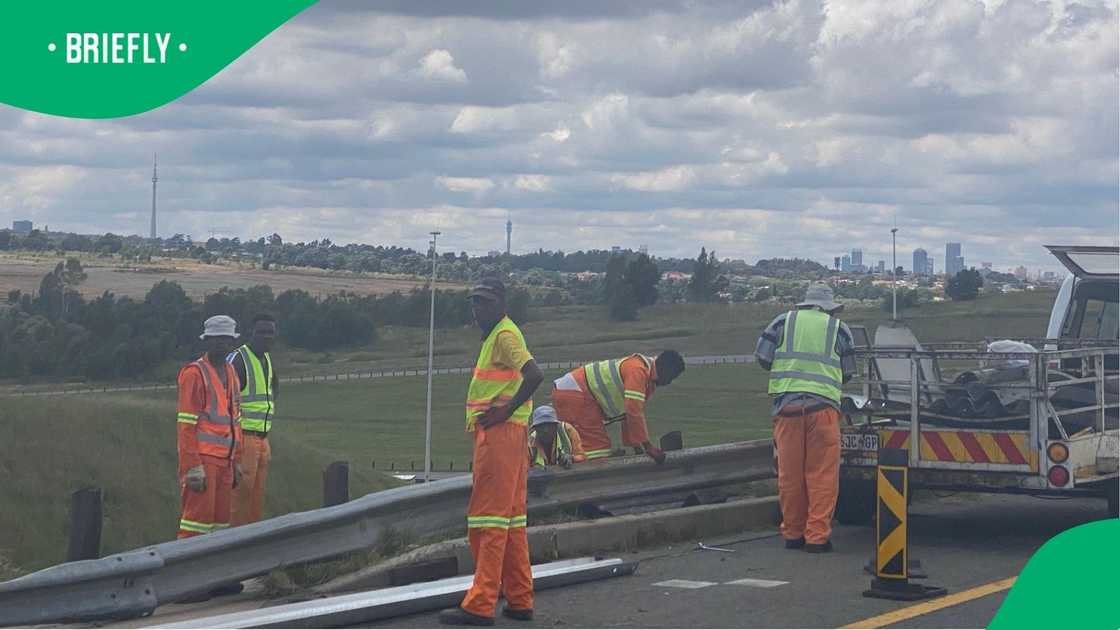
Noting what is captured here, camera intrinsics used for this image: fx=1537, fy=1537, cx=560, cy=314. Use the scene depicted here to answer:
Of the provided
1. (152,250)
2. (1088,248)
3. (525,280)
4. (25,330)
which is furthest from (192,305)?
(1088,248)

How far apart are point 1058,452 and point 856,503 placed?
1.83m

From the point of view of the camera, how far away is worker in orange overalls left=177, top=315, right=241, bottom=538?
A: 1034 cm

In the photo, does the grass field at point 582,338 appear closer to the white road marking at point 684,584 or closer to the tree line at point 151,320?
the tree line at point 151,320

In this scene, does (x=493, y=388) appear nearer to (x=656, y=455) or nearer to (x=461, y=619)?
(x=461, y=619)

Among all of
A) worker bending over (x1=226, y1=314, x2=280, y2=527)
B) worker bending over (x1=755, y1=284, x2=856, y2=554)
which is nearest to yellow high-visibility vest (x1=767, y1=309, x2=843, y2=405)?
worker bending over (x1=755, y1=284, x2=856, y2=554)

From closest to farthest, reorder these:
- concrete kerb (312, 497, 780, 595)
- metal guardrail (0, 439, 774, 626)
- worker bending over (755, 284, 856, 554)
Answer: metal guardrail (0, 439, 774, 626)
concrete kerb (312, 497, 780, 595)
worker bending over (755, 284, 856, 554)

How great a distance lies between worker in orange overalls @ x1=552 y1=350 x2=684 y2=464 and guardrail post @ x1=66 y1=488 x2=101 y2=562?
4798mm

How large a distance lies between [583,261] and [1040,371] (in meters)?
113

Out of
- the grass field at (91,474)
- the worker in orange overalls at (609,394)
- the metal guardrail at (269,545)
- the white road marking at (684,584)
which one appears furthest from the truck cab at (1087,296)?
the grass field at (91,474)

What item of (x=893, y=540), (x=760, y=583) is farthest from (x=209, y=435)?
(x=893, y=540)

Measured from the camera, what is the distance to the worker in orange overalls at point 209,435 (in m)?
10.3

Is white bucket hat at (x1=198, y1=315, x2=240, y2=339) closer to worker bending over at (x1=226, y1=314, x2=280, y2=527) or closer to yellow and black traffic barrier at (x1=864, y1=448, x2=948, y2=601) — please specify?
worker bending over at (x1=226, y1=314, x2=280, y2=527)

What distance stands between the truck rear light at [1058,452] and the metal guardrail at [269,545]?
9.21 ft

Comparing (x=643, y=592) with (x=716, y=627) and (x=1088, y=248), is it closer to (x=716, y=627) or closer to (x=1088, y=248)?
(x=716, y=627)
